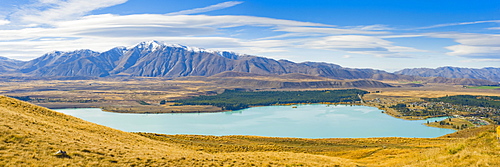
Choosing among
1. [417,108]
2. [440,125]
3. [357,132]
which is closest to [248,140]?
[357,132]

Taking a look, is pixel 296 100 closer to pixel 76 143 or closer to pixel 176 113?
pixel 176 113

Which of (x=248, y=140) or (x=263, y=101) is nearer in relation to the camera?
(x=248, y=140)

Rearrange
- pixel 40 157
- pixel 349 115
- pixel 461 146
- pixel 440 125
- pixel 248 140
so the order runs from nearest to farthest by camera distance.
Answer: pixel 40 157
pixel 461 146
pixel 248 140
pixel 440 125
pixel 349 115

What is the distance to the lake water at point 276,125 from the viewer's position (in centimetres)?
7712

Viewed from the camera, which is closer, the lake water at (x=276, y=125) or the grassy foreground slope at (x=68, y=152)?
the grassy foreground slope at (x=68, y=152)

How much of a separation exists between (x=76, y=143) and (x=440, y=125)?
8533cm

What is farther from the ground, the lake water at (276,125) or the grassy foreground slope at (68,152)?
the grassy foreground slope at (68,152)

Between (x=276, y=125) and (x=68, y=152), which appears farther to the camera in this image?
(x=276, y=125)

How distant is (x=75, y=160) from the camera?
16109 millimetres

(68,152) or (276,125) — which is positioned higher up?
A: (68,152)

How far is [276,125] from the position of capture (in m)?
88.4

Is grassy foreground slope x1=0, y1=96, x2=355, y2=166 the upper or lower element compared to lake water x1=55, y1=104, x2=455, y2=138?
upper

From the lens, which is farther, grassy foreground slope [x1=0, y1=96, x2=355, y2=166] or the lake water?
the lake water

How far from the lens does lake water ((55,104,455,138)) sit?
77.1 m
